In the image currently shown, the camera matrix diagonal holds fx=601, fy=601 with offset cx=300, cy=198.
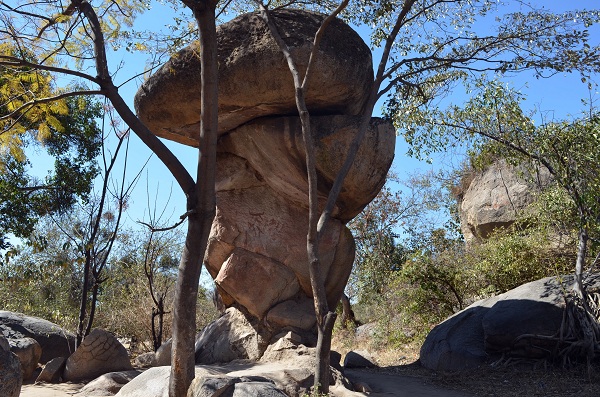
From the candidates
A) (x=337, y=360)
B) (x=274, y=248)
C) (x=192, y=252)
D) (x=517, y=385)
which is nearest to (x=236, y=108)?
(x=274, y=248)

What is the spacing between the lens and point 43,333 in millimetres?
10906

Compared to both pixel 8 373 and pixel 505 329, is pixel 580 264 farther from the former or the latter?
pixel 8 373

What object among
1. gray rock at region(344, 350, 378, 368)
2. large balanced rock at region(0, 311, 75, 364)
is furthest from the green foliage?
gray rock at region(344, 350, 378, 368)

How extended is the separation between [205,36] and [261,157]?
11.3ft

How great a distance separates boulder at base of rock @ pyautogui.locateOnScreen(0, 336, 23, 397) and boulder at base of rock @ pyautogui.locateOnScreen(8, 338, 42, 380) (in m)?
5.24

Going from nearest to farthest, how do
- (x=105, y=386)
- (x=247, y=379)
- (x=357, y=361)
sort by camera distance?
(x=247, y=379) → (x=105, y=386) → (x=357, y=361)

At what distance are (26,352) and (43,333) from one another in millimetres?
1580

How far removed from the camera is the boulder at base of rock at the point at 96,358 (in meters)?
8.98

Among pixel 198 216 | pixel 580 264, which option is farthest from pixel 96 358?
pixel 580 264

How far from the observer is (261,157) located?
31.4 ft

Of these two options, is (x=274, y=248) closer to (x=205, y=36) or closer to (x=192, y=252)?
(x=192, y=252)

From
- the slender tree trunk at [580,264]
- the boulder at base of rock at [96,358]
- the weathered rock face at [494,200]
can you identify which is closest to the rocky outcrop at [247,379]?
the boulder at base of rock at [96,358]

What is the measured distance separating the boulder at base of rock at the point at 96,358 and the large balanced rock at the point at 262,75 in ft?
11.4

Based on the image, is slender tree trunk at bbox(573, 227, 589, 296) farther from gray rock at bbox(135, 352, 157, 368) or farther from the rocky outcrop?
gray rock at bbox(135, 352, 157, 368)
